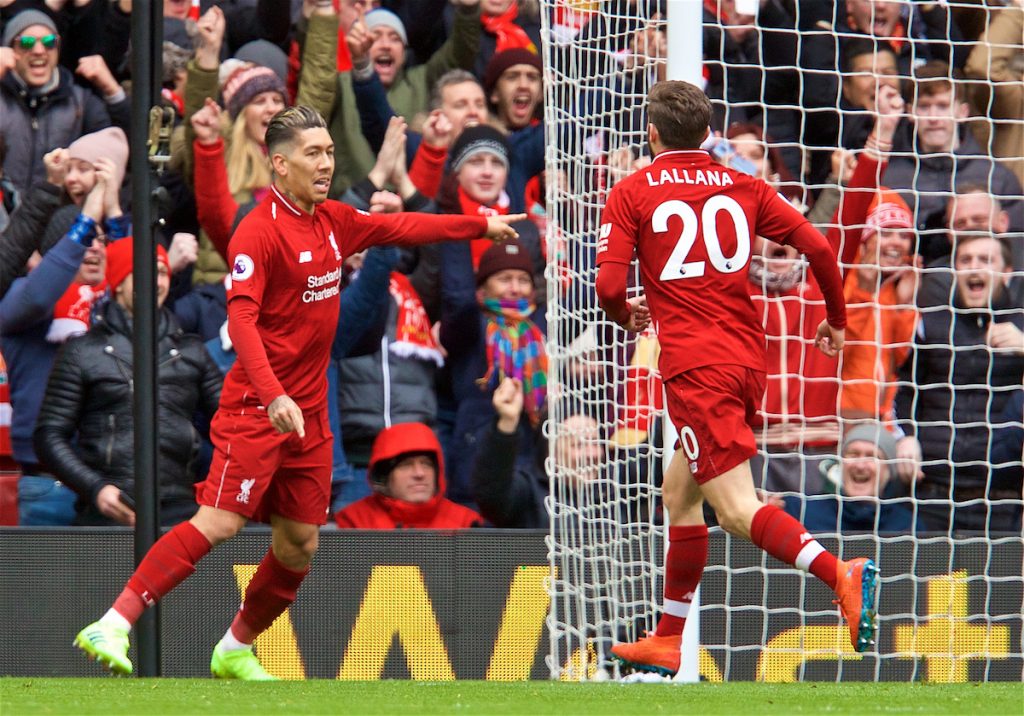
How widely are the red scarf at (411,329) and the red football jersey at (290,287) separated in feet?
6.33

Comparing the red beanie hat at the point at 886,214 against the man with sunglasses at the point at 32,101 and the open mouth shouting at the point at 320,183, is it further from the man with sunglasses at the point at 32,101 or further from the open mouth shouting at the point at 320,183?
the man with sunglasses at the point at 32,101

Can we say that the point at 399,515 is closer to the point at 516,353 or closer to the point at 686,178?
the point at 516,353

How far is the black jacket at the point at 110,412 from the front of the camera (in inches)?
257

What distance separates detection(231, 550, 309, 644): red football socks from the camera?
207 inches

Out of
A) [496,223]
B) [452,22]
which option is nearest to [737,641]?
[496,223]

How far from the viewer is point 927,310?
702 cm

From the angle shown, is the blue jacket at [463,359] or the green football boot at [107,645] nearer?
the green football boot at [107,645]

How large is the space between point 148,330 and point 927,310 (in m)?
3.56

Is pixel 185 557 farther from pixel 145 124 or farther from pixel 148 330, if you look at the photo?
pixel 145 124

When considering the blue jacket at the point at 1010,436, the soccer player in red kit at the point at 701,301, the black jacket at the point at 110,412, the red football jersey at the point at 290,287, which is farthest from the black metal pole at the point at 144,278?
the blue jacket at the point at 1010,436

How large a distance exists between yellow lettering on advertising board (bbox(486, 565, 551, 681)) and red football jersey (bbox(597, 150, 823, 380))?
2.20 m

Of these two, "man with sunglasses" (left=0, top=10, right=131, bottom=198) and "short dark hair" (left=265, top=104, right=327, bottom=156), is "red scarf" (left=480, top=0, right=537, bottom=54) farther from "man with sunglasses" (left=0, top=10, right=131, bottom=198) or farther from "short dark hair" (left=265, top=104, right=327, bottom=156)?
"short dark hair" (left=265, top=104, right=327, bottom=156)

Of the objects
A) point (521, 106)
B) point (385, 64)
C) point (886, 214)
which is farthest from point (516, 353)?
point (886, 214)

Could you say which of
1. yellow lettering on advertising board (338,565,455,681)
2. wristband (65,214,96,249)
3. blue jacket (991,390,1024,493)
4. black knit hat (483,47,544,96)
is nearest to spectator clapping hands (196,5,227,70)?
wristband (65,214,96,249)
